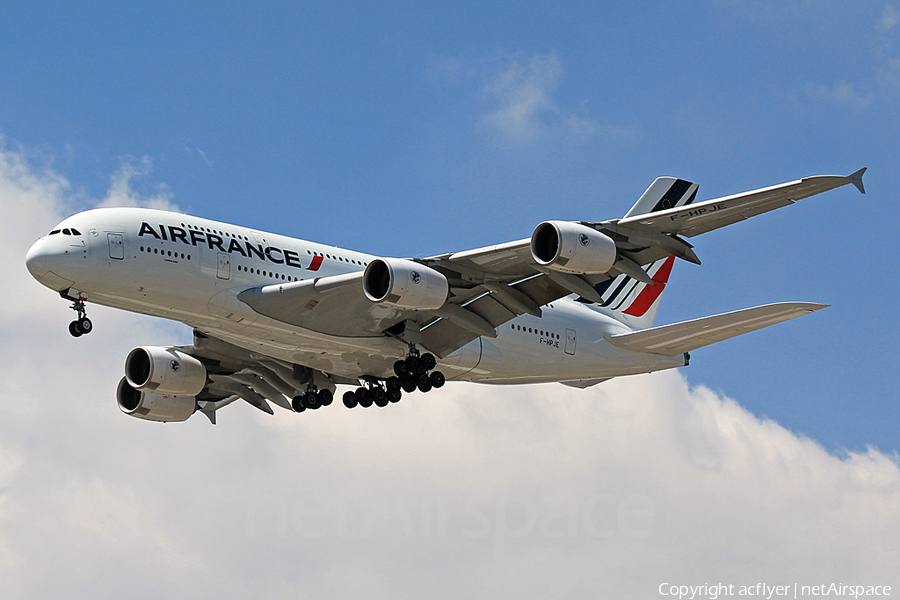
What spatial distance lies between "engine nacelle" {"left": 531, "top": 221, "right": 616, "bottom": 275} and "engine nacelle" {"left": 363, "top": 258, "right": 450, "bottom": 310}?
2.99 m

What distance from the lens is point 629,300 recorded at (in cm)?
3616

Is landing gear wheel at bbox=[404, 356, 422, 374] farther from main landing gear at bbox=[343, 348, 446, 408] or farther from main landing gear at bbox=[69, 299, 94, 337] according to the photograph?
main landing gear at bbox=[69, 299, 94, 337]

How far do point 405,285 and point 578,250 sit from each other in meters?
4.55

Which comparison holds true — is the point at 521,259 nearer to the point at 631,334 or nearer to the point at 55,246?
the point at 631,334

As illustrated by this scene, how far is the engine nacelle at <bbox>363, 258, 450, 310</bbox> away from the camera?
26219 mm

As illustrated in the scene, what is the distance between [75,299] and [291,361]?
6.79m

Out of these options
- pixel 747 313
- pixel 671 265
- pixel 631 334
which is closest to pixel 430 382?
pixel 631 334

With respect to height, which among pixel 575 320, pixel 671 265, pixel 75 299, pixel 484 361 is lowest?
pixel 75 299

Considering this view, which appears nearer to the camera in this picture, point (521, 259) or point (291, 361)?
point (521, 259)

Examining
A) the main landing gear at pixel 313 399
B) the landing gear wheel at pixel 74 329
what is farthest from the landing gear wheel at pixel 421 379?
the landing gear wheel at pixel 74 329

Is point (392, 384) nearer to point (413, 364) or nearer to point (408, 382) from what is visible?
point (408, 382)

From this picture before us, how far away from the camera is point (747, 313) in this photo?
Answer: 1101 inches

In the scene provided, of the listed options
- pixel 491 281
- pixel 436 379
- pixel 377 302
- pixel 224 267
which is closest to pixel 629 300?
pixel 436 379

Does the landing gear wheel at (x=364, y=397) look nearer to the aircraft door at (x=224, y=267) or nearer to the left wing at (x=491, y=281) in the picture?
the left wing at (x=491, y=281)
